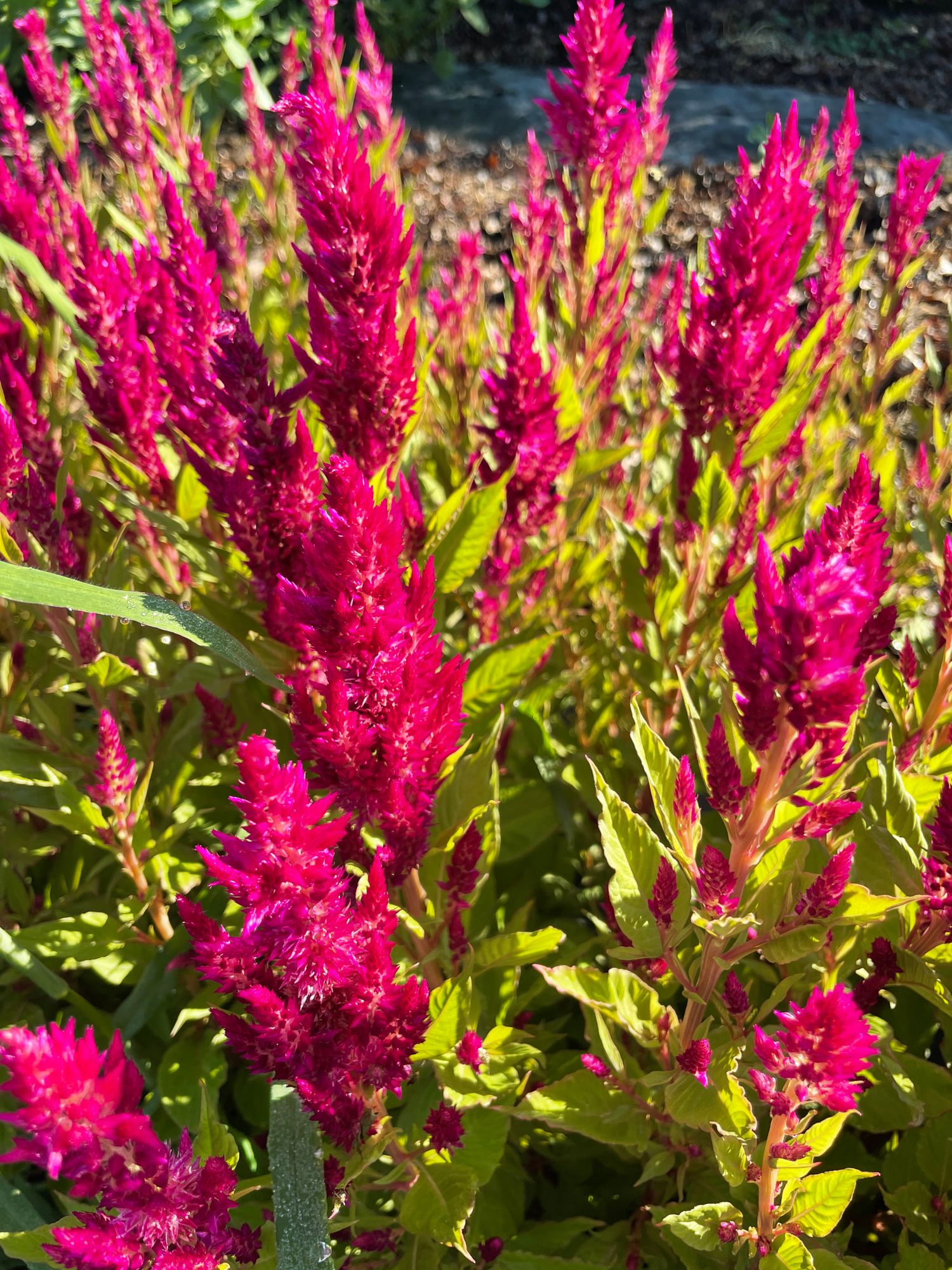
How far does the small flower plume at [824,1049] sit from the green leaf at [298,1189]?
21.9 inches

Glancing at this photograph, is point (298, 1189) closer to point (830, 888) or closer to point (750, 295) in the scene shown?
point (830, 888)

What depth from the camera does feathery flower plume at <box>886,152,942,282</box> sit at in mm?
1954

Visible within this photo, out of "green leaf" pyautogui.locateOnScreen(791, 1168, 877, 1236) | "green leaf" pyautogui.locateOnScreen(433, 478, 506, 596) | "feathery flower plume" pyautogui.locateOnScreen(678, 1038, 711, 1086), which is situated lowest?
"green leaf" pyautogui.locateOnScreen(791, 1168, 877, 1236)

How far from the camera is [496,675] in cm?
157

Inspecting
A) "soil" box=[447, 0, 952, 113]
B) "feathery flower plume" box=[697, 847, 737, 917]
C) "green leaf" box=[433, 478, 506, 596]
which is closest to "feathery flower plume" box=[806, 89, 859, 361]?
"green leaf" box=[433, 478, 506, 596]

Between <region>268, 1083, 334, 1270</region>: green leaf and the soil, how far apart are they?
7853 millimetres

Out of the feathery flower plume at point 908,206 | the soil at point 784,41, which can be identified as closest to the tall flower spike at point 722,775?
the feathery flower plume at point 908,206

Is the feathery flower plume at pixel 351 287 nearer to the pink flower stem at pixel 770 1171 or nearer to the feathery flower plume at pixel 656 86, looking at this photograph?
the pink flower stem at pixel 770 1171

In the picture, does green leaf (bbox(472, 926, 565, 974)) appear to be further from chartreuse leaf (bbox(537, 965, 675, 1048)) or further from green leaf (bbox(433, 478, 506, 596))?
green leaf (bbox(433, 478, 506, 596))

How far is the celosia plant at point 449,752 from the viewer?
36.7 inches

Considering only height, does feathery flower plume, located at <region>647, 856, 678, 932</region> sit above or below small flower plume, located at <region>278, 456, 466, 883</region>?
below

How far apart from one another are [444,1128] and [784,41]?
893 cm

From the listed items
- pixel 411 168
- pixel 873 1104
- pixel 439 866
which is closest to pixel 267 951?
pixel 439 866

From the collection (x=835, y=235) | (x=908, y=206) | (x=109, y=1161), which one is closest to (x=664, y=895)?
(x=109, y=1161)
